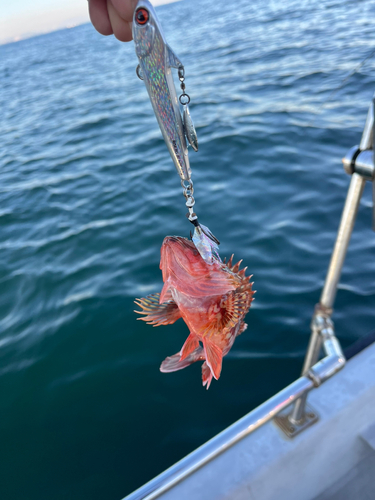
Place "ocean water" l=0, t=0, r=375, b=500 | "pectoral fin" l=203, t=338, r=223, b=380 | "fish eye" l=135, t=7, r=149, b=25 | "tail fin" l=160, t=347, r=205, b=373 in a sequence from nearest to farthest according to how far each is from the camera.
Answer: "fish eye" l=135, t=7, r=149, b=25 → "pectoral fin" l=203, t=338, r=223, b=380 → "tail fin" l=160, t=347, r=205, b=373 → "ocean water" l=0, t=0, r=375, b=500

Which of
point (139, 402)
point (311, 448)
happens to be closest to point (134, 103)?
point (139, 402)

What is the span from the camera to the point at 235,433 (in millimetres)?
1528

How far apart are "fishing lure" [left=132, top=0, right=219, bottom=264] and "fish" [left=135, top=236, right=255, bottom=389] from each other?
78 mm

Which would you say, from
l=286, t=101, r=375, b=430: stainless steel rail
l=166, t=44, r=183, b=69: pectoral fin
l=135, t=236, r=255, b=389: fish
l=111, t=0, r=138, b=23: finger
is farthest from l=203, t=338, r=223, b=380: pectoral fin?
l=111, t=0, r=138, b=23: finger

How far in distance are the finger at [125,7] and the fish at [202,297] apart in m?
0.79

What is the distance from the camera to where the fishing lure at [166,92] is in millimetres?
1111

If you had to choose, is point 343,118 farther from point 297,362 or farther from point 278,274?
point 297,362

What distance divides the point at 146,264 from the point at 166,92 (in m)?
4.28

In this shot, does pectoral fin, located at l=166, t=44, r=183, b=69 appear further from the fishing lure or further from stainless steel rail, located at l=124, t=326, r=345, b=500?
stainless steel rail, located at l=124, t=326, r=345, b=500

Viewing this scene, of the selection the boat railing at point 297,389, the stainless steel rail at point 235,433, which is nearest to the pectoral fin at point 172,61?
the boat railing at point 297,389

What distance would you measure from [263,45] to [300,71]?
5.79 m

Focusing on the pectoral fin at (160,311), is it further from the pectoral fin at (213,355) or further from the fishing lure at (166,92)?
the fishing lure at (166,92)

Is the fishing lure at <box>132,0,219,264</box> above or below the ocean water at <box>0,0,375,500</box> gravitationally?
above

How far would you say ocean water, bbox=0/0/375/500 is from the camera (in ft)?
11.7
